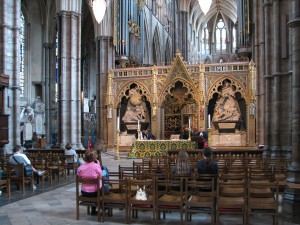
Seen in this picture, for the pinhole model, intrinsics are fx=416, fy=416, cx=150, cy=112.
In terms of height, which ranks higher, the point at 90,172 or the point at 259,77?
the point at 259,77

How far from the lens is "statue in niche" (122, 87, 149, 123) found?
27.0 m

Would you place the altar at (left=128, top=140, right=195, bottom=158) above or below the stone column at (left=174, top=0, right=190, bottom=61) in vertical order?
below

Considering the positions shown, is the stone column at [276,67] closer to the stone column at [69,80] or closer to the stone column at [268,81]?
the stone column at [268,81]

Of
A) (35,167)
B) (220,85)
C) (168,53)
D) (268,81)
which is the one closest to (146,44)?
(168,53)

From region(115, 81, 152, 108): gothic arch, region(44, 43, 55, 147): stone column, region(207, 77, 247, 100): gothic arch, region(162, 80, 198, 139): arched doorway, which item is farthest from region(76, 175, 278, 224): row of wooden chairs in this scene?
region(44, 43, 55, 147): stone column

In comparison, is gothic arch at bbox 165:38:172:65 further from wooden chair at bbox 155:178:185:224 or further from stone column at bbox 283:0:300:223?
wooden chair at bbox 155:178:185:224

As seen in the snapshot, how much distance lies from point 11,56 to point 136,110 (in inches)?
429

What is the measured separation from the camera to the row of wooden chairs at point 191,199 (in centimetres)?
694

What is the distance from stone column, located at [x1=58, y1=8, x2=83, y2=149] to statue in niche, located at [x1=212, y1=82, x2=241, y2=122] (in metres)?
8.37

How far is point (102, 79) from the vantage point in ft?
93.0

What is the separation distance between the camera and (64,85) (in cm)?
2362

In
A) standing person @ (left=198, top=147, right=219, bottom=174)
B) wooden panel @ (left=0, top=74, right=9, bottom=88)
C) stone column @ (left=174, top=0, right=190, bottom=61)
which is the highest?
stone column @ (left=174, top=0, right=190, bottom=61)

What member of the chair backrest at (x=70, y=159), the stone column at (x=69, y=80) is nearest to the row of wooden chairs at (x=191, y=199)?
the chair backrest at (x=70, y=159)

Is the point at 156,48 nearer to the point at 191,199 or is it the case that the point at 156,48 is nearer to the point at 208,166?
the point at 208,166
